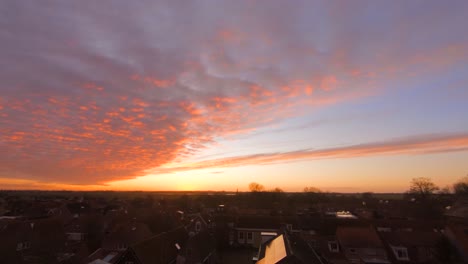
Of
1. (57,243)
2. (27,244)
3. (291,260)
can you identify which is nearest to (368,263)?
(291,260)

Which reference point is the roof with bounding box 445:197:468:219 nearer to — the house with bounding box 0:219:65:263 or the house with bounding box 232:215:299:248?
the house with bounding box 232:215:299:248

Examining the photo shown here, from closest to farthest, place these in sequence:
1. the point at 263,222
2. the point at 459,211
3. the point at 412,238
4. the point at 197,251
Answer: the point at 197,251 → the point at 412,238 → the point at 263,222 → the point at 459,211

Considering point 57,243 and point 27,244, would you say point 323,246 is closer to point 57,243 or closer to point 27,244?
point 57,243

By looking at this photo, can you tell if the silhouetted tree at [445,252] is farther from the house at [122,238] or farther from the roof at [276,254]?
the house at [122,238]

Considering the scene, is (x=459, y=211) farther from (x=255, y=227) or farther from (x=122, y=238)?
(x=122, y=238)

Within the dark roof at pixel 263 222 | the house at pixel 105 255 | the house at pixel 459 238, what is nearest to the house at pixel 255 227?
the dark roof at pixel 263 222

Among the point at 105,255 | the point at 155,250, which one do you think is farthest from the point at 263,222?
the point at 105,255

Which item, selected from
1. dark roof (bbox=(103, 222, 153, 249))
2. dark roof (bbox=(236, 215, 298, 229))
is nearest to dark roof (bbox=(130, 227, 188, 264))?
dark roof (bbox=(103, 222, 153, 249))
